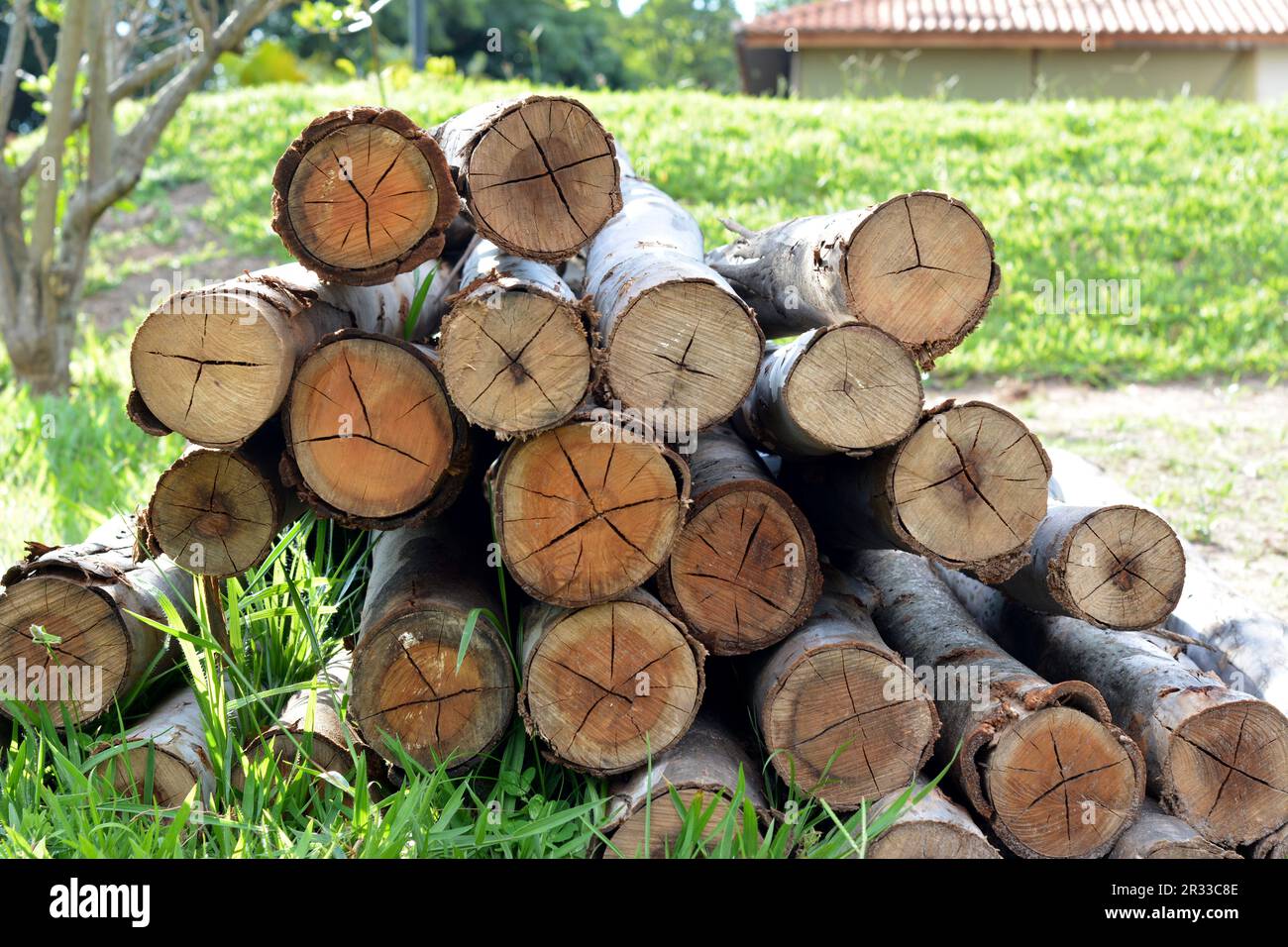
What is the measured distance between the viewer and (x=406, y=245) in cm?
278

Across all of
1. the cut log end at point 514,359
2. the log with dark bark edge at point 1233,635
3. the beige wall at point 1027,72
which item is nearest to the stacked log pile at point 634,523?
the cut log end at point 514,359

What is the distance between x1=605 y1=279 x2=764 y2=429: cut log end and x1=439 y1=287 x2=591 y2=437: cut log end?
14 cm

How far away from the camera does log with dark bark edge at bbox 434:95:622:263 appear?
2.77 meters

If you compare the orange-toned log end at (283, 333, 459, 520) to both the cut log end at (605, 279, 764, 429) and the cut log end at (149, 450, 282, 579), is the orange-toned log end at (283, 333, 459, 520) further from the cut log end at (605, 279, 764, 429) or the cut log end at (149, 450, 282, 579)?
the cut log end at (605, 279, 764, 429)

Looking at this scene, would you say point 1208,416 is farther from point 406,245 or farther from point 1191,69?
point 1191,69

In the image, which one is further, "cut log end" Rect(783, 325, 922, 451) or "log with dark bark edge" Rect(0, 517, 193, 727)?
"log with dark bark edge" Rect(0, 517, 193, 727)

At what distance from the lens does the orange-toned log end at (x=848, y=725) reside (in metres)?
2.86

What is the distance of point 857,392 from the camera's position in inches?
109

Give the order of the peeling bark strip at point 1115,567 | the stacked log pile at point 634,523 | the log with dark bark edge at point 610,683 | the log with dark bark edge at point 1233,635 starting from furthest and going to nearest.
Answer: the log with dark bark edge at point 1233,635
the peeling bark strip at point 1115,567
the log with dark bark edge at point 610,683
the stacked log pile at point 634,523

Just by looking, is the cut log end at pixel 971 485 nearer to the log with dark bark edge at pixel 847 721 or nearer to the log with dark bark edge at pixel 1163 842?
the log with dark bark edge at pixel 847 721

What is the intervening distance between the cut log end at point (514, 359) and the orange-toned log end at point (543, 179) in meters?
0.30

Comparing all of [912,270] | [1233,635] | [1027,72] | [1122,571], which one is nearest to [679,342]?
[912,270]

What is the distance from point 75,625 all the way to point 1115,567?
2731 millimetres

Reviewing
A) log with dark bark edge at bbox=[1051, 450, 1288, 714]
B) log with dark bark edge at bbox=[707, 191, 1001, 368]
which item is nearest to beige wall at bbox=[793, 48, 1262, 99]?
log with dark bark edge at bbox=[1051, 450, 1288, 714]
